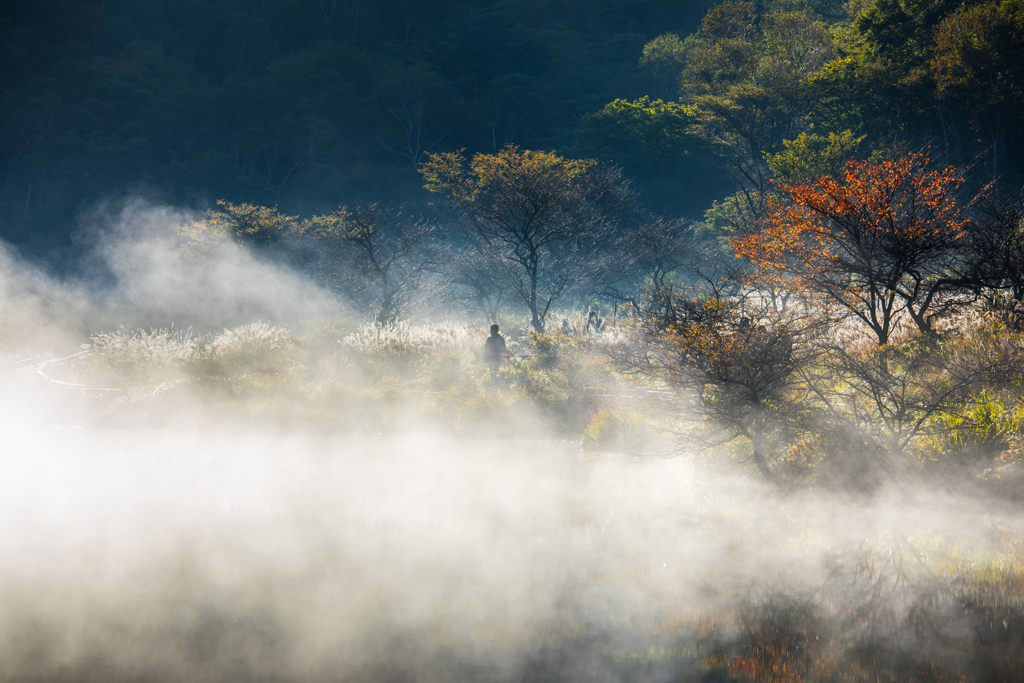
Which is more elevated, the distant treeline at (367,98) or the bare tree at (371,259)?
the distant treeline at (367,98)

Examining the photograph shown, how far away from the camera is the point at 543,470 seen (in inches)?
520

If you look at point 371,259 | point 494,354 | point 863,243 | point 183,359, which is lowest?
point 863,243

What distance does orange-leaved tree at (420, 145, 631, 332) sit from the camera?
90.7 ft

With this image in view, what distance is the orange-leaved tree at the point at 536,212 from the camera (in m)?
27.7

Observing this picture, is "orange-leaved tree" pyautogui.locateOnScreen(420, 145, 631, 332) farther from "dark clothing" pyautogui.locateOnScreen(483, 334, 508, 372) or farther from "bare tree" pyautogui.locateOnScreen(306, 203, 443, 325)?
"dark clothing" pyautogui.locateOnScreen(483, 334, 508, 372)

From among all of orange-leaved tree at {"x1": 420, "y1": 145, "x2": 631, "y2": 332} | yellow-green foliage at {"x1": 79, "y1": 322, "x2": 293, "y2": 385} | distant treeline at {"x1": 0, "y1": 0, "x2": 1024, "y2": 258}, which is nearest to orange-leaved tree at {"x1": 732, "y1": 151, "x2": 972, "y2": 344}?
yellow-green foliage at {"x1": 79, "y1": 322, "x2": 293, "y2": 385}

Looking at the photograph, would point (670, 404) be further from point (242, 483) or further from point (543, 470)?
point (242, 483)

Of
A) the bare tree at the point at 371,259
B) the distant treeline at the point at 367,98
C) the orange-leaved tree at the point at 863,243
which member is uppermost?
the distant treeline at the point at 367,98

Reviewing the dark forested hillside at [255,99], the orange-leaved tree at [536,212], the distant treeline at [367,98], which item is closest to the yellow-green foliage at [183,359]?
the orange-leaved tree at [536,212]

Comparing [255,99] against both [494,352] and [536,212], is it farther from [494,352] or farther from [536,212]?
[494,352]

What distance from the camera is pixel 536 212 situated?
27.2 metres

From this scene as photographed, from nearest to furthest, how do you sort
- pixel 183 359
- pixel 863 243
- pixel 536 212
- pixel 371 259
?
pixel 863 243, pixel 183 359, pixel 371 259, pixel 536 212

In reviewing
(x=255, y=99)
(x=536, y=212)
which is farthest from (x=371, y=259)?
(x=255, y=99)

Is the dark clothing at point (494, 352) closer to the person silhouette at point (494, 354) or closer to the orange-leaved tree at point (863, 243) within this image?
the person silhouette at point (494, 354)
